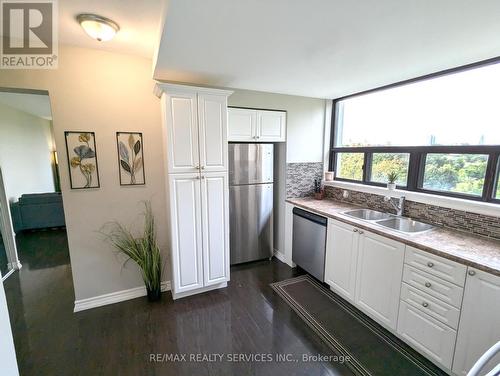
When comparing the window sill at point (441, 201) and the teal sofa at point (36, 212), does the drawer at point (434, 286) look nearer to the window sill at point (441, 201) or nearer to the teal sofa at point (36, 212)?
the window sill at point (441, 201)

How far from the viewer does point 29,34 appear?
5.78 ft

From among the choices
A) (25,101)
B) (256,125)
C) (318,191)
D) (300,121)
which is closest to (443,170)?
(318,191)

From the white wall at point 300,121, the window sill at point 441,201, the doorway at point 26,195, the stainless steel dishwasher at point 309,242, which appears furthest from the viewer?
the doorway at point 26,195

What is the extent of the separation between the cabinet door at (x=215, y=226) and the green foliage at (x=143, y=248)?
51cm

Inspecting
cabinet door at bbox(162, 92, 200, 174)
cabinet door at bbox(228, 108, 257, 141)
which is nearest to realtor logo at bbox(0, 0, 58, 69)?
cabinet door at bbox(162, 92, 200, 174)

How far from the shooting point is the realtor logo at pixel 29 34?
1.47m

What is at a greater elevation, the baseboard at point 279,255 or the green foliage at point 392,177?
the green foliage at point 392,177

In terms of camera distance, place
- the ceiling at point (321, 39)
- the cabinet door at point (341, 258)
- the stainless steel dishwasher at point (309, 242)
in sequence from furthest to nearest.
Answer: the stainless steel dishwasher at point (309, 242) < the cabinet door at point (341, 258) < the ceiling at point (321, 39)

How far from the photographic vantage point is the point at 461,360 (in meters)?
1.49

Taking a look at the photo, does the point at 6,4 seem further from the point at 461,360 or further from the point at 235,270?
the point at 461,360

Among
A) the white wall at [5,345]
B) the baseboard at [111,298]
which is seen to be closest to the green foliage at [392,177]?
the baseboard at [111,298]

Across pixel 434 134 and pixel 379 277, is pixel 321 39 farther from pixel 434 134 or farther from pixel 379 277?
pixel 379 277

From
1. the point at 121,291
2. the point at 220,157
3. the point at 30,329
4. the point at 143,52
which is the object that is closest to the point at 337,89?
the point at 220,157

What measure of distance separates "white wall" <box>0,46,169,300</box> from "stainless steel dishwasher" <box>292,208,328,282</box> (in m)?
1.64
